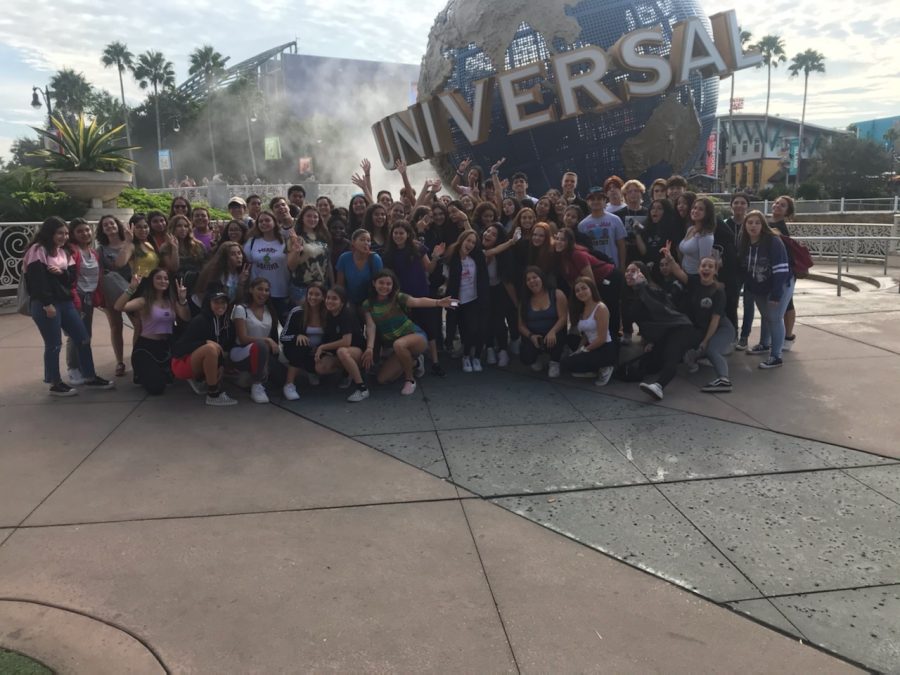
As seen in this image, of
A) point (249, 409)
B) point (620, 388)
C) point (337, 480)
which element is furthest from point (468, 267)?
point (337, 480)

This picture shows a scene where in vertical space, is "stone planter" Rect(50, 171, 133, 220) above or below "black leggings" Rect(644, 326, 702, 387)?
above

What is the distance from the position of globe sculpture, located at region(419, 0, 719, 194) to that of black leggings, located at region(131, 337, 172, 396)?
26.4ft

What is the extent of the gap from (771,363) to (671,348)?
4.29 feet

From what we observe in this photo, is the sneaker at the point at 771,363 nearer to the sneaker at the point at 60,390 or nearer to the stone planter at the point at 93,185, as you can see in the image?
the sneaker at the point at 60,390

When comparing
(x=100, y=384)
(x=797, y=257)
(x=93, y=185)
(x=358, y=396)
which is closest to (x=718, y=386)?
(x=797, y=257)

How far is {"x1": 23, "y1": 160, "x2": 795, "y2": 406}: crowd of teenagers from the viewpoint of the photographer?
529 cm

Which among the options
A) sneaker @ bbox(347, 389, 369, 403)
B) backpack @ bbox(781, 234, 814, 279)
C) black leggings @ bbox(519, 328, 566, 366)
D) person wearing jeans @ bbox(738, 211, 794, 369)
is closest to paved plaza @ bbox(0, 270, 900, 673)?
sneaker @ bbox(347, 389, 369, 403)

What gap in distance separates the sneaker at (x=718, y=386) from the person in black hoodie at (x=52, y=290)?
5.41 meters

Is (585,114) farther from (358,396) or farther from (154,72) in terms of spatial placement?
(154,72)

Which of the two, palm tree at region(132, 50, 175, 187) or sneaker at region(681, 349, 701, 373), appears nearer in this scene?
sneaker at region(681, 349, 701, 373)

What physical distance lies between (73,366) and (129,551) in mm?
3395

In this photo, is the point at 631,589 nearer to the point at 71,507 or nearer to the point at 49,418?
the point at 71,507

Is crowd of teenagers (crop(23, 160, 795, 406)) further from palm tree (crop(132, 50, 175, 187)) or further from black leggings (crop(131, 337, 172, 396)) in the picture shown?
palm tree (crop(132, 50, 175, 187))

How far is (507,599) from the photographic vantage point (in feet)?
8.74
